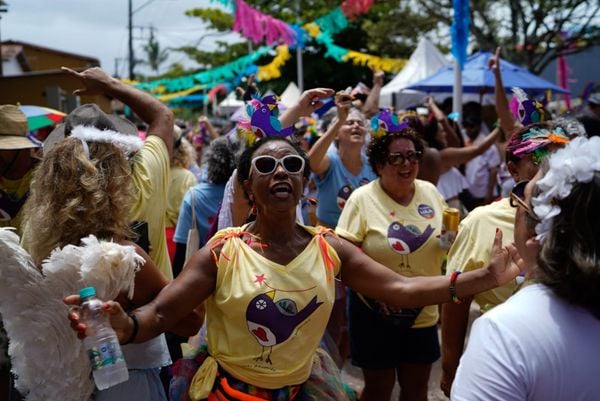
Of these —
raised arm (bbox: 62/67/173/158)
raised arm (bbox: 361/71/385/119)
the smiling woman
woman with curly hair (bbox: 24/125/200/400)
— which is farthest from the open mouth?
raised arm (bbox: 361/71/385/119)

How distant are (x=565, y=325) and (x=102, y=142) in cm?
179

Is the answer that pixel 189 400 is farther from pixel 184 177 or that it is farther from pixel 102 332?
pixel 184 177

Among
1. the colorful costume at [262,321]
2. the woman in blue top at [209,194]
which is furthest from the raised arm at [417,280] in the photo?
the woman in blue top at [209,194]

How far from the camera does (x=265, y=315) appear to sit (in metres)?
2.58

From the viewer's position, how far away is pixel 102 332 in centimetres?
213

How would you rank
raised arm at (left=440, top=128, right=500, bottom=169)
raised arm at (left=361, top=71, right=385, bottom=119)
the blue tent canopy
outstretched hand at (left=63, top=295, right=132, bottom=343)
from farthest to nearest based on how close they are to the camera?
the blue tent canopy
raised arm at (left=361, top=71, right=385, bottom=119)
raised arm at (left=440, top=128, right=500, bottom=169)
outstretched hand at (left=63, top=295, right=132, bottom=343)

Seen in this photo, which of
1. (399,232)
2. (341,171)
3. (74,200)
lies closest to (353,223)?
(399,232)

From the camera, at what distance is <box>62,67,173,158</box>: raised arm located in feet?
10.3

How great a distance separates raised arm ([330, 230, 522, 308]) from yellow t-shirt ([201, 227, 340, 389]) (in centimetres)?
20

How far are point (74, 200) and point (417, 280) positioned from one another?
1.39 meters

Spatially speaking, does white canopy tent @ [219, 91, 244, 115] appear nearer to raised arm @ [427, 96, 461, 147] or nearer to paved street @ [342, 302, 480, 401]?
raised arm @ [427, 96, 461, 147]

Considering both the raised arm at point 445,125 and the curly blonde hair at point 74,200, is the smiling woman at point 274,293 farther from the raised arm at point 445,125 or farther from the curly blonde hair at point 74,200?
the raised arm at point 445,125

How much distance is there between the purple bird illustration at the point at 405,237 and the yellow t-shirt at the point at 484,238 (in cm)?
65

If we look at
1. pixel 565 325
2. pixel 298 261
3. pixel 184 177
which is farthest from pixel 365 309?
pixel 565 325
